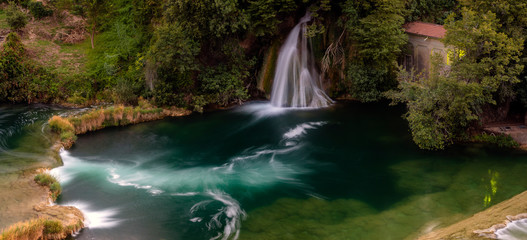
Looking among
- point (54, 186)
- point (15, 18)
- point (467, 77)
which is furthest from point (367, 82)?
point (15, 18)

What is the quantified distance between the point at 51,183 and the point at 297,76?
18.7m

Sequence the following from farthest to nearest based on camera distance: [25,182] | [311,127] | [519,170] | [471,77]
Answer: [311,127]
[471,77]
[519,170]
[25,182]

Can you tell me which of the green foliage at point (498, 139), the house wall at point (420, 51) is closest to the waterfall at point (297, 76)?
the house wall at point (420, 51)

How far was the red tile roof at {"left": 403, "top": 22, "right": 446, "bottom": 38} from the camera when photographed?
3095 centimetres

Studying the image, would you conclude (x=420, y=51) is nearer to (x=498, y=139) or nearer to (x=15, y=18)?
(x=498, y=139)

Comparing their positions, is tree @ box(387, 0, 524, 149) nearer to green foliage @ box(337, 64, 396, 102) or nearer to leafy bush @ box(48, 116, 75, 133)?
green foliage @ box(337, 64, 396, 102)

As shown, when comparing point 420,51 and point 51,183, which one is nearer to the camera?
point 51,183

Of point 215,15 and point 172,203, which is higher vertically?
point 215,15

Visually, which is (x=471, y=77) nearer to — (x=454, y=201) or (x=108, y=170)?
(x=454, y=201)

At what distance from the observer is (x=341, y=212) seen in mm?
16922

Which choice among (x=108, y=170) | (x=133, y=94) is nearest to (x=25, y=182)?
(x=108, y=170)

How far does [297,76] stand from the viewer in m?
32.2

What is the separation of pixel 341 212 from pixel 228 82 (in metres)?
16.0

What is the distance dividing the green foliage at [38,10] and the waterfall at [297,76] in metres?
20.9
